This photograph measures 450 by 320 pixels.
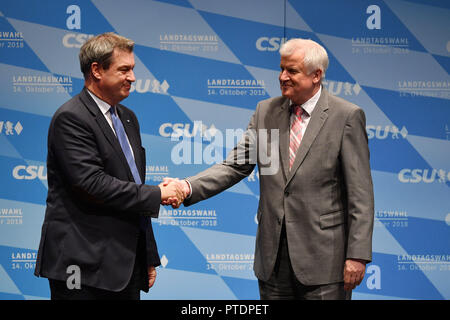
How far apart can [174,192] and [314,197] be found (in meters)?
0.71

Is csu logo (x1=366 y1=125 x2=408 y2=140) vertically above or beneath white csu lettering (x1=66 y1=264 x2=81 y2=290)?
above

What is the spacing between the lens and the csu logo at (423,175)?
13.4ft

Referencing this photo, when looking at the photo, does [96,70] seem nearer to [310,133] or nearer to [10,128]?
[310,133]

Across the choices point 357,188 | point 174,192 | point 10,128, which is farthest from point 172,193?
point 10,128

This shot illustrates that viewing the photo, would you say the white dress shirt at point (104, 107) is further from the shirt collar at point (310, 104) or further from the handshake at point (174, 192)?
the shirt collar at point (310, 104)

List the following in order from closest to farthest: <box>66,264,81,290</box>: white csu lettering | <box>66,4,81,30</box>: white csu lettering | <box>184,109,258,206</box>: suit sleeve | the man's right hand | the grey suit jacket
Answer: <box>66,264,81,290</box>: white csu lettering
the grey suit jacket
the man's right hand
<box>184,109,258,206</box>: suit sleeve
<box>66,4,81,30</box>: white csu lettering

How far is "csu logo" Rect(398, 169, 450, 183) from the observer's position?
4.10 m

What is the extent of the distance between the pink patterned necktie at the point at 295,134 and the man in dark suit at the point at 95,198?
0.66 m

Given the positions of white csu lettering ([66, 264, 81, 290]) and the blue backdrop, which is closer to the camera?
white csu lettering ([66, 264, 81, 290])

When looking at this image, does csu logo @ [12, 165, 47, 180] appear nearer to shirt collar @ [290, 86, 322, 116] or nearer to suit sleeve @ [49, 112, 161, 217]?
suit sleeve @ [49, 112, 161, 217]

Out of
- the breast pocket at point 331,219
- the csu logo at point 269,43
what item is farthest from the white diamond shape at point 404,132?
the breast pocket at point 331,219

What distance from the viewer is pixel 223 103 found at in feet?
13.3

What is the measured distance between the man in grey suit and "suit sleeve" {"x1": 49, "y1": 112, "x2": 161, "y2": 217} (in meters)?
0.67

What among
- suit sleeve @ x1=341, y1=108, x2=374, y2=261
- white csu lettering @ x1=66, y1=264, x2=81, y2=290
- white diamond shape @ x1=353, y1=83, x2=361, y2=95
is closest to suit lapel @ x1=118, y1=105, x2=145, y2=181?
white csu lettering @ x1=66, y1=264, x2=81, y2=290
